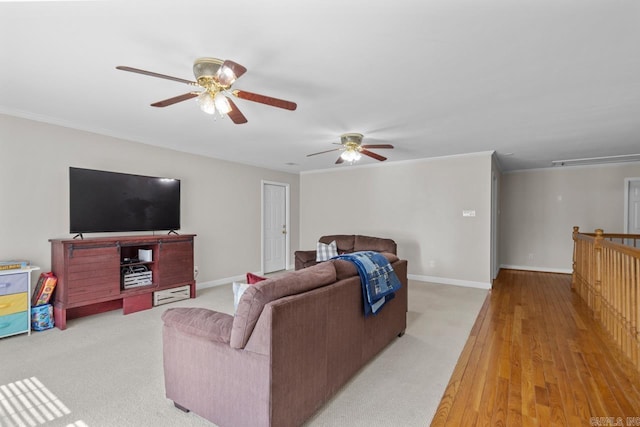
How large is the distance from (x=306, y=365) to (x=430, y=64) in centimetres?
218

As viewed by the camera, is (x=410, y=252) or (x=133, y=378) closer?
(x=133, y=378)

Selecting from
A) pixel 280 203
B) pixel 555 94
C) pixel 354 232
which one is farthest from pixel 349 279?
pixel 280 203

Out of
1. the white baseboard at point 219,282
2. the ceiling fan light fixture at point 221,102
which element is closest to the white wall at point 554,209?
the white baseboard at point 219,282

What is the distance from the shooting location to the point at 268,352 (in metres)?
1.51

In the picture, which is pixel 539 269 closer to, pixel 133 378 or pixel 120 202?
pixel 133 378

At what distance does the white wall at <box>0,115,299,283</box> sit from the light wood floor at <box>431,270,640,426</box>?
13.6 ft

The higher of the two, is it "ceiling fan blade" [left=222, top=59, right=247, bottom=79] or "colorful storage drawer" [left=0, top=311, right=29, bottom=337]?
"ceiling fan blade" [left=222, top=59, right=247, bottom=79]

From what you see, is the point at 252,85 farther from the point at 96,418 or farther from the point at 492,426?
the point at 492,426

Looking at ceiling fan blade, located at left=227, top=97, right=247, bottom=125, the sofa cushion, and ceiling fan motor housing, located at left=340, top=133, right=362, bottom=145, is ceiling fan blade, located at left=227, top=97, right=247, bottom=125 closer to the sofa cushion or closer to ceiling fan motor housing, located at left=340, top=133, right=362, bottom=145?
ceiling fan motor housing, located at left=340, top=133, right=362, bottom=145

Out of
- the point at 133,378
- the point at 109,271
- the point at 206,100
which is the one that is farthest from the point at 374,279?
the point at 109,271

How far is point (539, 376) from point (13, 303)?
191 inches

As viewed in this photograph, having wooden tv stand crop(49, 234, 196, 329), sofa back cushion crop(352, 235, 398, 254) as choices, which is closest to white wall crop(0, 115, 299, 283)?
wooden tv stand crop(49, 234, 196, 329)

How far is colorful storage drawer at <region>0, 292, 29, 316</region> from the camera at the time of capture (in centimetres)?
297

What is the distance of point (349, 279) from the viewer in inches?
88.2
